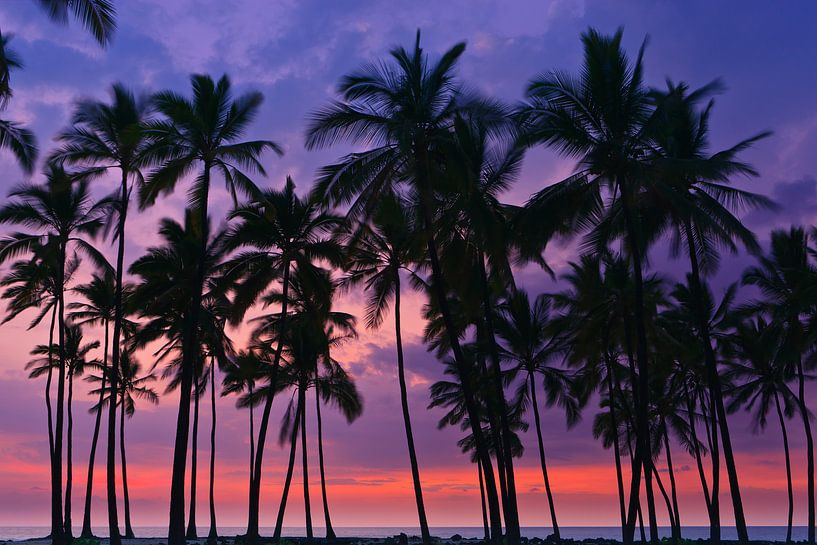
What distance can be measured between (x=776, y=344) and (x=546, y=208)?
58.5ft

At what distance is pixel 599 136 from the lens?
21.1 metres

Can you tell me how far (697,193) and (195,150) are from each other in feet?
50.6

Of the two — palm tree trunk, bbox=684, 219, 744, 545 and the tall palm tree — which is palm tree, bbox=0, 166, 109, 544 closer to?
the tall palm tree

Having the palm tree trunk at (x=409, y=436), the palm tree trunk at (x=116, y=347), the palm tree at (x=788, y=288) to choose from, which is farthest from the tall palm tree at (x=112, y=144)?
the palm tree at (x=788, y=288)

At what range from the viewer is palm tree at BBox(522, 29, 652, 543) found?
20.6 metres

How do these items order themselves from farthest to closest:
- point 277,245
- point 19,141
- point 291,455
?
point 291,455
point 277,245
point 19,141

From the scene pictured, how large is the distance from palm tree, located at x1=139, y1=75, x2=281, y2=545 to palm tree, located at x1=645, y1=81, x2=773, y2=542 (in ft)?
40.6

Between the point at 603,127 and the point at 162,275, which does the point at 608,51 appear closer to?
the point at 603,127

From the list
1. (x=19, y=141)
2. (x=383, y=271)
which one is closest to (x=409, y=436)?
(x=383, y=271)

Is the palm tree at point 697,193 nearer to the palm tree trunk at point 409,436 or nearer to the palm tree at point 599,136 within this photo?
the palm tree at point 599,136

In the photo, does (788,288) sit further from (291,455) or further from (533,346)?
(291,455)

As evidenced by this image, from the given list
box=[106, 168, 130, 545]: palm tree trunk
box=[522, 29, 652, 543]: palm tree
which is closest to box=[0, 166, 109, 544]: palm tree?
box=[106, 168, 130, 545]: palm tree trunk

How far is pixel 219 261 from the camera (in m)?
31.3

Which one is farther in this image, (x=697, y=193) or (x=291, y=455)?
(x=291, y=455)
